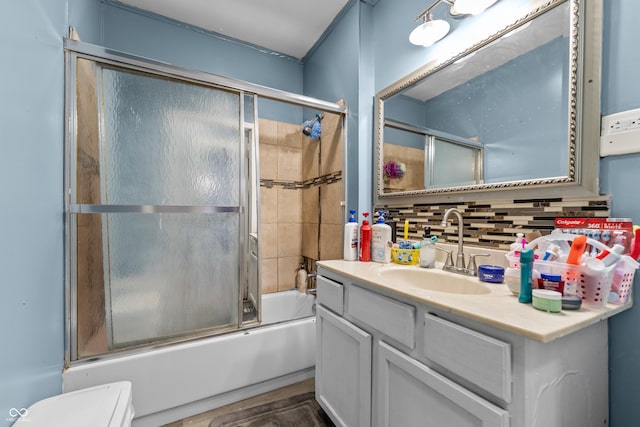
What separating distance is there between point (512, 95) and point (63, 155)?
1.91m

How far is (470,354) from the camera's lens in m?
0.63

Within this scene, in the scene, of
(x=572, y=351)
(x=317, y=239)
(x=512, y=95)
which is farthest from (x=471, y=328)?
(x=317, y=239)

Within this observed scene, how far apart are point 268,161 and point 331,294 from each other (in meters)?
1.57

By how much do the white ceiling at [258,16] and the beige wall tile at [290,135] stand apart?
685 millimetres

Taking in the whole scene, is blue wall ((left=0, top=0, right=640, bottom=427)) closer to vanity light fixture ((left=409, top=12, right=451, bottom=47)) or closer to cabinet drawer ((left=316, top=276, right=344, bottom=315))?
vanity light fixture ((left=409, top=12, right=451, bottom=47))

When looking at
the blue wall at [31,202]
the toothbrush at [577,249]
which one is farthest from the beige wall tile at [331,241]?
the blue wall at [31,202]

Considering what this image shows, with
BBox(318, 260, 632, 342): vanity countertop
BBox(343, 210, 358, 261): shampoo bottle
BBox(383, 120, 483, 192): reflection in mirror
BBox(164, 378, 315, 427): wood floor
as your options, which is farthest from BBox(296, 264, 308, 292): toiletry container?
BBox(318, 260, 632, 342): vanity countertop

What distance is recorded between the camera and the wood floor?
1336 millimetres

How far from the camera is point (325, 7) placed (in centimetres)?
182

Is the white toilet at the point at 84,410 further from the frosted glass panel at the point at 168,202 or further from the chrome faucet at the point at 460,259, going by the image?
the chrome faucet at the point at 460,259

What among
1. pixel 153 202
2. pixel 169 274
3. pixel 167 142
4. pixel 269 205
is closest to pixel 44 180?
pixel 153 202

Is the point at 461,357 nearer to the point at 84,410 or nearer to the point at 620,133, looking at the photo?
the point at 620,133

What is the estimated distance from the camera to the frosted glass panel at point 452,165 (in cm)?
117

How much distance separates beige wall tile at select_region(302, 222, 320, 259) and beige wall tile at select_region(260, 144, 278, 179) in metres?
0.57
